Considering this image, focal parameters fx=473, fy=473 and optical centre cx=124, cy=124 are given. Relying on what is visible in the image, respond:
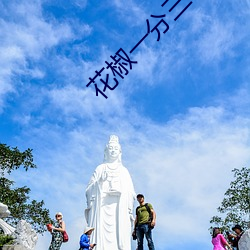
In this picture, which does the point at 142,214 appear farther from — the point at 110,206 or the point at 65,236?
the point at 110,206

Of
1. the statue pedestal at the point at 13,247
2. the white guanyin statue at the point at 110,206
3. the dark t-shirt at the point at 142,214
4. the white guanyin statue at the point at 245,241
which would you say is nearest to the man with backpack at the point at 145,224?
the dark t-shirt at the point at 142,214

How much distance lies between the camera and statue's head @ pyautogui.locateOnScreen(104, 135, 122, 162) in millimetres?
14586

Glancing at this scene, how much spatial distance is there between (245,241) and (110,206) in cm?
526

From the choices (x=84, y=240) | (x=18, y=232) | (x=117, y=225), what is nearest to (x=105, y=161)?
(x=117, y=225)

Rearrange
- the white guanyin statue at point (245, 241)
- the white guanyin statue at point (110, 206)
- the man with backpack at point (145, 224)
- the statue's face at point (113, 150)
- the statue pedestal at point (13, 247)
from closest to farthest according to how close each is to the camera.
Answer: the white guanyin statue at point (245, 241), the man with backpack at point (145, 224), the statue pedestal at point (13, 247), the white guanyin statue at point (110, 206), the statue's face at point (113, 150)

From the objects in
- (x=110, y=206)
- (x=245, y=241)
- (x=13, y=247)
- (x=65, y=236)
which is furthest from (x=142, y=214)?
(x=110, y=206)

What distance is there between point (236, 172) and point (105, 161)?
7.58 meters

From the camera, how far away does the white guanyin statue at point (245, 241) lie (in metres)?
9.33

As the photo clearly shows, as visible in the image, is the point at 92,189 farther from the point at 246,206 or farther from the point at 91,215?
the point at 246,206

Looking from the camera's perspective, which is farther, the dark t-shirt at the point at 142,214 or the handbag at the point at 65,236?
the dark t-shirt at the point at 142,214

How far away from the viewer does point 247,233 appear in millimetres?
9375

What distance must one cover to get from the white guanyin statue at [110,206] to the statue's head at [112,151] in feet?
0.91

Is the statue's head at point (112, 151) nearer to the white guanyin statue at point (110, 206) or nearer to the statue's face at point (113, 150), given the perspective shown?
the statue's face at point (113, 150)

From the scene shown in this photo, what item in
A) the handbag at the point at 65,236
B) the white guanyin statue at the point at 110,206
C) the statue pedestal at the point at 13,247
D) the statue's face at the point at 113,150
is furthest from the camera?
the statue's face at the point at 113,150
